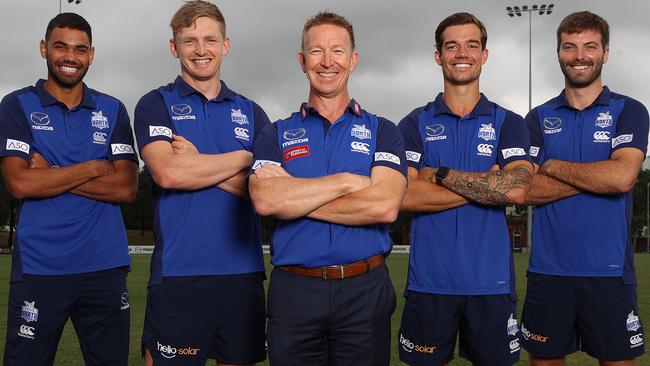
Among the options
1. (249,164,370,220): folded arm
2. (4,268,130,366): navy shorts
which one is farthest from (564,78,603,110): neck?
(4,268,130,366): navy shorts

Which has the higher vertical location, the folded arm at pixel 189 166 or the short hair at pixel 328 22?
the short hair at pixel 328 22

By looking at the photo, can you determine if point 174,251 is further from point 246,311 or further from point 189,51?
point 189,51

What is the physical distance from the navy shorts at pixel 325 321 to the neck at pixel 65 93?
2.32 metres

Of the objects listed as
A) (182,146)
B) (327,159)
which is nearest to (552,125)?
(327,159)

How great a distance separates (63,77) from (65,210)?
0.98 meters

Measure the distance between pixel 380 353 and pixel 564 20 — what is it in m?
3.01

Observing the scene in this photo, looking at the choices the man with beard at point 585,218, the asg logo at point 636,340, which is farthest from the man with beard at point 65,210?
the asg logo at point 636,340

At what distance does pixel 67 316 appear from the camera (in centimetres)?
516

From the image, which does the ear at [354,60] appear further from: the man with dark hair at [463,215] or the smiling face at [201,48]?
the smiling face at [201,48]

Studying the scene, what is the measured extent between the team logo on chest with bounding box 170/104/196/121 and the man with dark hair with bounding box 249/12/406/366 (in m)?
0.64

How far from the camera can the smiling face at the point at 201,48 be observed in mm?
4707

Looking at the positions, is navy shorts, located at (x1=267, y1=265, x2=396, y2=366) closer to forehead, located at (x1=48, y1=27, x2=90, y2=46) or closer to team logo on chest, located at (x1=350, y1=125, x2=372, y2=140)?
team logo on chest, located at (x1=350, y1=125, x2=372, y2=140)

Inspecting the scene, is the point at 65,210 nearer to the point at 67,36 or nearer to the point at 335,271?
the point at 67,36

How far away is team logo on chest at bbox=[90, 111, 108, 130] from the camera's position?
5.30 meters
